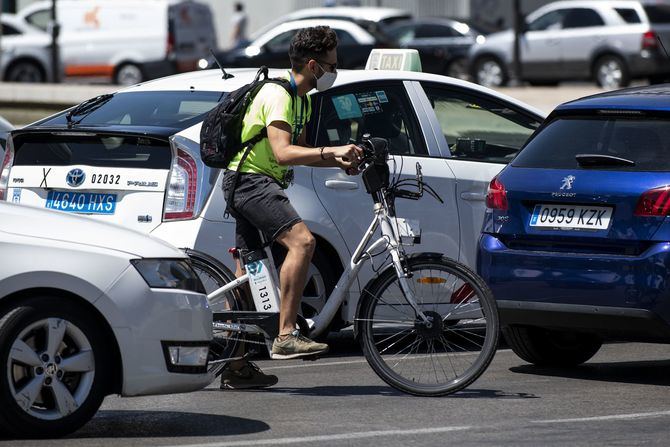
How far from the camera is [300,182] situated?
861 cm

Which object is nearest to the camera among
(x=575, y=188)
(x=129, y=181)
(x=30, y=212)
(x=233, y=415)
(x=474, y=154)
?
(x=30, y=212)

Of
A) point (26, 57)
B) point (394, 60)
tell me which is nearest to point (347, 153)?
point (394, 60)

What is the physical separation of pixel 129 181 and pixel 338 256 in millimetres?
1228

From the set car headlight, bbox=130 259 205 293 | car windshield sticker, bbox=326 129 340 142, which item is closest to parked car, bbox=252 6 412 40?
car windshield sticker, bbox=326 129 340 142

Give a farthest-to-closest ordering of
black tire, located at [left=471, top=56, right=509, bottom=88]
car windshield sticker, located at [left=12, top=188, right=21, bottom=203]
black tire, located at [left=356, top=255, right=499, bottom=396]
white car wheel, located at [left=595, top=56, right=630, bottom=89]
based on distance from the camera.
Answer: black tire, located at [left=471, top=56, right=509, bottom=88]
white car wheel, located at [left=595, top=56, right=630, bottom=89]
car windshield sticker, located at [left=12, top=188, right=21, bottom=203]
black tire, located at [left=356, top=255, right=499, bottom=396]

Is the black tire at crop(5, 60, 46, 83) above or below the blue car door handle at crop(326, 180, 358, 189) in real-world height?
below

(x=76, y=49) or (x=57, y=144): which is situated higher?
(x=57, y=144)

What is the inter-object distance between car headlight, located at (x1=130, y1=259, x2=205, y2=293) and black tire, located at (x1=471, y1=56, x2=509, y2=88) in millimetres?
25881

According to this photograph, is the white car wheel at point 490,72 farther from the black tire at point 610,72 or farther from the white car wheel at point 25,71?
the white car wheel at point 25,71

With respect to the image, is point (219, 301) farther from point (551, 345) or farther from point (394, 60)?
point (394, 60)

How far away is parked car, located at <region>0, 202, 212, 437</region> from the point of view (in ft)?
20.4

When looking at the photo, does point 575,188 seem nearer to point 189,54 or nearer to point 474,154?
point 474,154

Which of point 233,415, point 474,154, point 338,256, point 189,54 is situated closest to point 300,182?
point 338,256

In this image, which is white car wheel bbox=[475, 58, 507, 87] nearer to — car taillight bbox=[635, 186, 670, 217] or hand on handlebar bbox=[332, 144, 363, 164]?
car taillight bbox=[635, 186, 670, 217]
